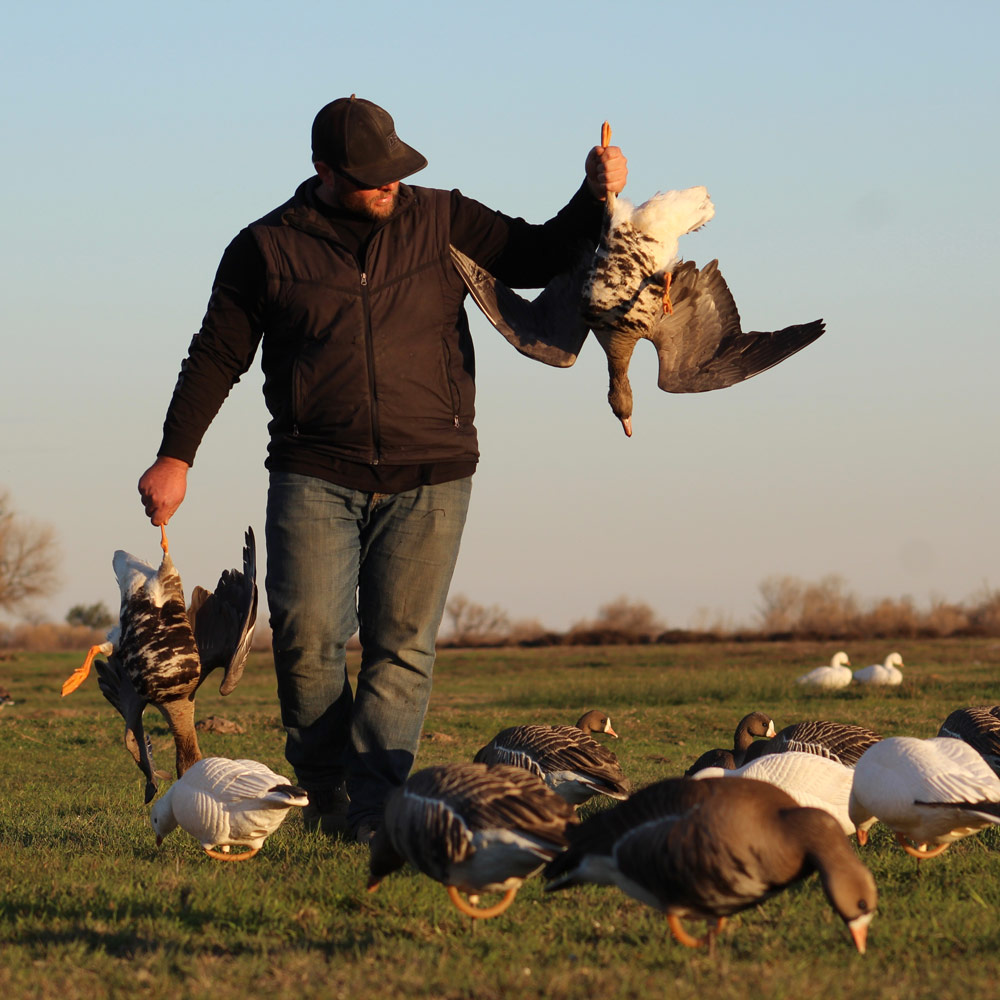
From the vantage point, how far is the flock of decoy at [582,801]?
3.99 metres

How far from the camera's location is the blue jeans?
6.10 m

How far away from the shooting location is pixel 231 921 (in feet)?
14.8

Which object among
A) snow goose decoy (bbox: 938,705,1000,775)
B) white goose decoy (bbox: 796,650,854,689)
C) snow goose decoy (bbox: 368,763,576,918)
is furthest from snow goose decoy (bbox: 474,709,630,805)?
white goose decoy (bbox: 796,650,854,689)

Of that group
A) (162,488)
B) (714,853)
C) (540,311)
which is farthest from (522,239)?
(714,853)

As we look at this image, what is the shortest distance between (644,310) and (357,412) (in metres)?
1.54

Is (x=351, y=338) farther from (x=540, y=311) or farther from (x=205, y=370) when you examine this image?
(x=540, y=311)

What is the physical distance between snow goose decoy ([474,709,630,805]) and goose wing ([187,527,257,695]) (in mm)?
1603

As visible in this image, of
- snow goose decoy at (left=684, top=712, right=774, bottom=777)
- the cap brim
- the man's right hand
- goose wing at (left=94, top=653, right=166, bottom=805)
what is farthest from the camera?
snow goose decoy at (left=684, top=712, right=774, bottom=777)

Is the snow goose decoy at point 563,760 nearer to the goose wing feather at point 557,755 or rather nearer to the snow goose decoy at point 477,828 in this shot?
the goose wing feather at point 557,755

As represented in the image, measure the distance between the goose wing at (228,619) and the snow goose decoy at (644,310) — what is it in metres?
1.93

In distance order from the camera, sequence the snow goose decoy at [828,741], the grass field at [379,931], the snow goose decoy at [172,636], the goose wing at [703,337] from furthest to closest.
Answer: the snow goose decoy at [828,741] → the snow goose decoy at [172,636] → the goose wing at [703,337] → the grass field at [379,931]

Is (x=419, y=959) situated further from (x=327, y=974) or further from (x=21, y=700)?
(x=21, y=700)

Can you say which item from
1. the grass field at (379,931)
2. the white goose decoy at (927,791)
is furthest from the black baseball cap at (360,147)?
the white goose decoy at (927,791)

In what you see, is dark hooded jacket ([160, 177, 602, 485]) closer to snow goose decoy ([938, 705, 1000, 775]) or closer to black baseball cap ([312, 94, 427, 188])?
black baseball cap ([312, 94, 427, 188])
